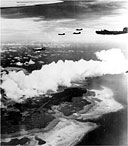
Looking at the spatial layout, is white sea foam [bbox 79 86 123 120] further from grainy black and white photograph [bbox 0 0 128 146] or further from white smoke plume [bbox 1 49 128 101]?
white smoke plume [bbox 1 49 128 101]

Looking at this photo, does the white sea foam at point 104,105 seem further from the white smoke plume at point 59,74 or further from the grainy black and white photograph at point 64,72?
the white smoke plume at point 59,74

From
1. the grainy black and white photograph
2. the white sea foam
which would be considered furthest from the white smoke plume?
the white sea foam

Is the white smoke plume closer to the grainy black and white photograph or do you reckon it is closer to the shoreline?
the grainy black and white photograph

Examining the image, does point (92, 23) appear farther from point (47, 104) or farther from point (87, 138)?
point (87, 138)

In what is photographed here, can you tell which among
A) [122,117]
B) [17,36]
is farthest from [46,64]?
[122,117]

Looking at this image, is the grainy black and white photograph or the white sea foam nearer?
the grainy black and white photograph

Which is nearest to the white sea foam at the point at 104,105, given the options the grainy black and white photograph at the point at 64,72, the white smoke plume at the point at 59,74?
the grainy black and white photograph at the point at 64,72

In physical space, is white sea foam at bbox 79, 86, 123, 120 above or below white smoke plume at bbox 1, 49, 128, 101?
below

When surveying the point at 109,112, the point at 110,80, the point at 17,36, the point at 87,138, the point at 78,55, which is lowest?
the point at 87,138
